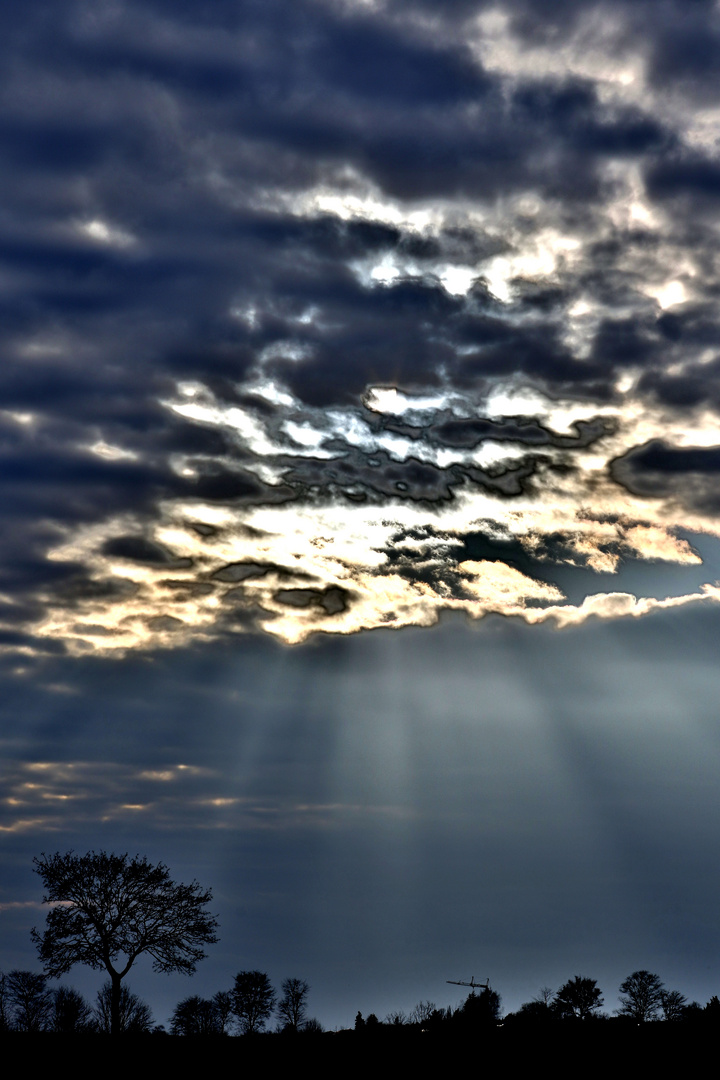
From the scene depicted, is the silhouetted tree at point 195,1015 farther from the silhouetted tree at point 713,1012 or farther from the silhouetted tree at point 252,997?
the silhouetted tree at point 713,1012

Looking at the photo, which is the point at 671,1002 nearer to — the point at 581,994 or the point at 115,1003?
the point at 581,994

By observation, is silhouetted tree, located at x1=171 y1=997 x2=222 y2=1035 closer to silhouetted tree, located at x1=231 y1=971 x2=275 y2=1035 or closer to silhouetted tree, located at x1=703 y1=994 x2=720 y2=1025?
silhouetted tree, located at x1=231 y1=971 x2=275 y2=1035

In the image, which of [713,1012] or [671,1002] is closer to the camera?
[713,1012]

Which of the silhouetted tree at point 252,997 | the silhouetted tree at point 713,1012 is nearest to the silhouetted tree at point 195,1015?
the silhouetted tree at point 252,997

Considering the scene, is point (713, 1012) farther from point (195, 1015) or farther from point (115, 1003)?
point (195, 1015)

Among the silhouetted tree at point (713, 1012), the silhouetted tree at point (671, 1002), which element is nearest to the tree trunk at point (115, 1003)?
the silhouetted tree at point (713, 1012)

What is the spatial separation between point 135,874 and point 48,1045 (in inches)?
1369

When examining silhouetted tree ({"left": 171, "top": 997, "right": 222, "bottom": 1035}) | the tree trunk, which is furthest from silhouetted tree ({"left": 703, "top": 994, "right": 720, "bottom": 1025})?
silhouetted tree ({"left": 171, "top": 997, "right": 222, "bottom": 1035})

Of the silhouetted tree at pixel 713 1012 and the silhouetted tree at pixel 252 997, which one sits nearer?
the silhouetted tree at pixel 713 1012

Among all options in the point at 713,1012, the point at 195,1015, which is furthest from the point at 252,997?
the point at 713,1012

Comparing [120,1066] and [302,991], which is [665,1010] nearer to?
[302,991]

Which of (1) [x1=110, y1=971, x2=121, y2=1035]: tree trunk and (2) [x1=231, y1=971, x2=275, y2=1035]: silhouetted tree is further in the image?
(2) [x1=231, y1=971, x2=275, y2=1035]: silhouetted tree

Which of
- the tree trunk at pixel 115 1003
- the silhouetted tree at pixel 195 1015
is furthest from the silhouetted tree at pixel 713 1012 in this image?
the silhouetted tree at pixel 195 1015

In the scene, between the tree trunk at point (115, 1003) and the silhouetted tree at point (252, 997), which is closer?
the tree trunk at point (115, 1003)
